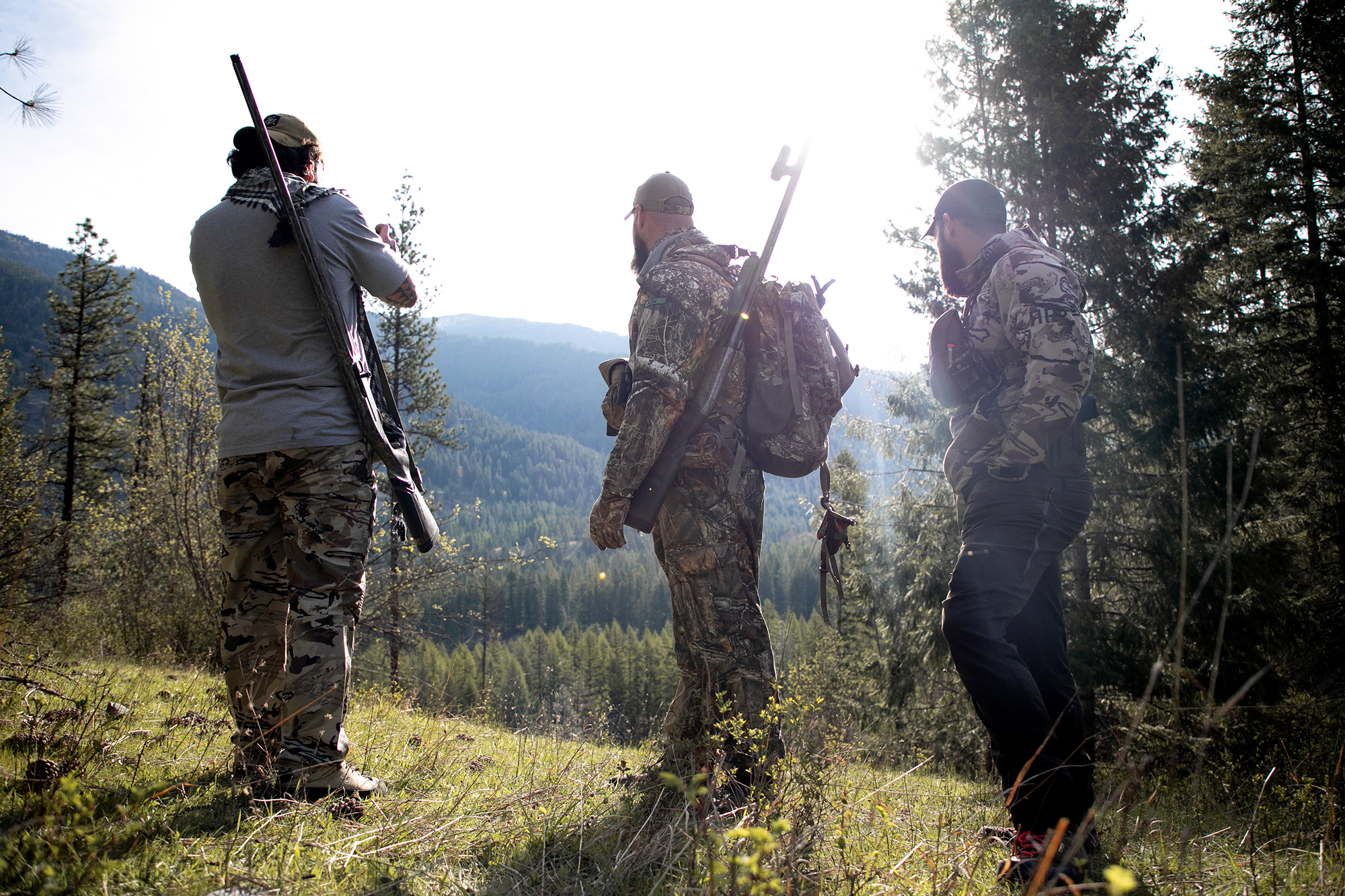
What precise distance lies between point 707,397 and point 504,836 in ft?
5.85

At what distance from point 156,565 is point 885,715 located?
13969 mm

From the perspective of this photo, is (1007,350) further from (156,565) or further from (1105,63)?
(156,565)

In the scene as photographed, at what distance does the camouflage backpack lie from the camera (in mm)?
2959

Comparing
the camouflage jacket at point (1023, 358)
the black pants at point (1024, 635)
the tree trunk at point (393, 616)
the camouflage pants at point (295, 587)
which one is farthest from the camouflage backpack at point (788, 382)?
the tree trunk at point (393, 616)

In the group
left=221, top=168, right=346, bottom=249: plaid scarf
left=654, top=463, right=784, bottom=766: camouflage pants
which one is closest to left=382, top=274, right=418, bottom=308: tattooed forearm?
left=221, top=168, right=346, bottom=249: plaid scarf

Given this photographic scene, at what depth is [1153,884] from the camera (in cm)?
184

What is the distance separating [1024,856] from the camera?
207 centimetres

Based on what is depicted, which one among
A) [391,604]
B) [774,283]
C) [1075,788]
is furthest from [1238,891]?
[391,604]

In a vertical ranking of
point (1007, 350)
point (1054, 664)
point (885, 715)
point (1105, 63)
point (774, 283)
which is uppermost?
point (1105, 63)

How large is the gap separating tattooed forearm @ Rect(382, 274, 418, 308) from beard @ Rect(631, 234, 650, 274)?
3.59ft

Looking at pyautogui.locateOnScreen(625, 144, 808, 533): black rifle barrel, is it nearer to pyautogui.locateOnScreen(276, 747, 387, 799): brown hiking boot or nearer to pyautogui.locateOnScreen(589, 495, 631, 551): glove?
pyautogui.locateOnScreen(589, 495, 631, 551): glove

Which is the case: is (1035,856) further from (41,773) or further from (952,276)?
(41,773)

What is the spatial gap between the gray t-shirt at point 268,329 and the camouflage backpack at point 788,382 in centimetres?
167

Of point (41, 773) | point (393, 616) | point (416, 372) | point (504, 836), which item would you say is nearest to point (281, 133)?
point (41, 773)
